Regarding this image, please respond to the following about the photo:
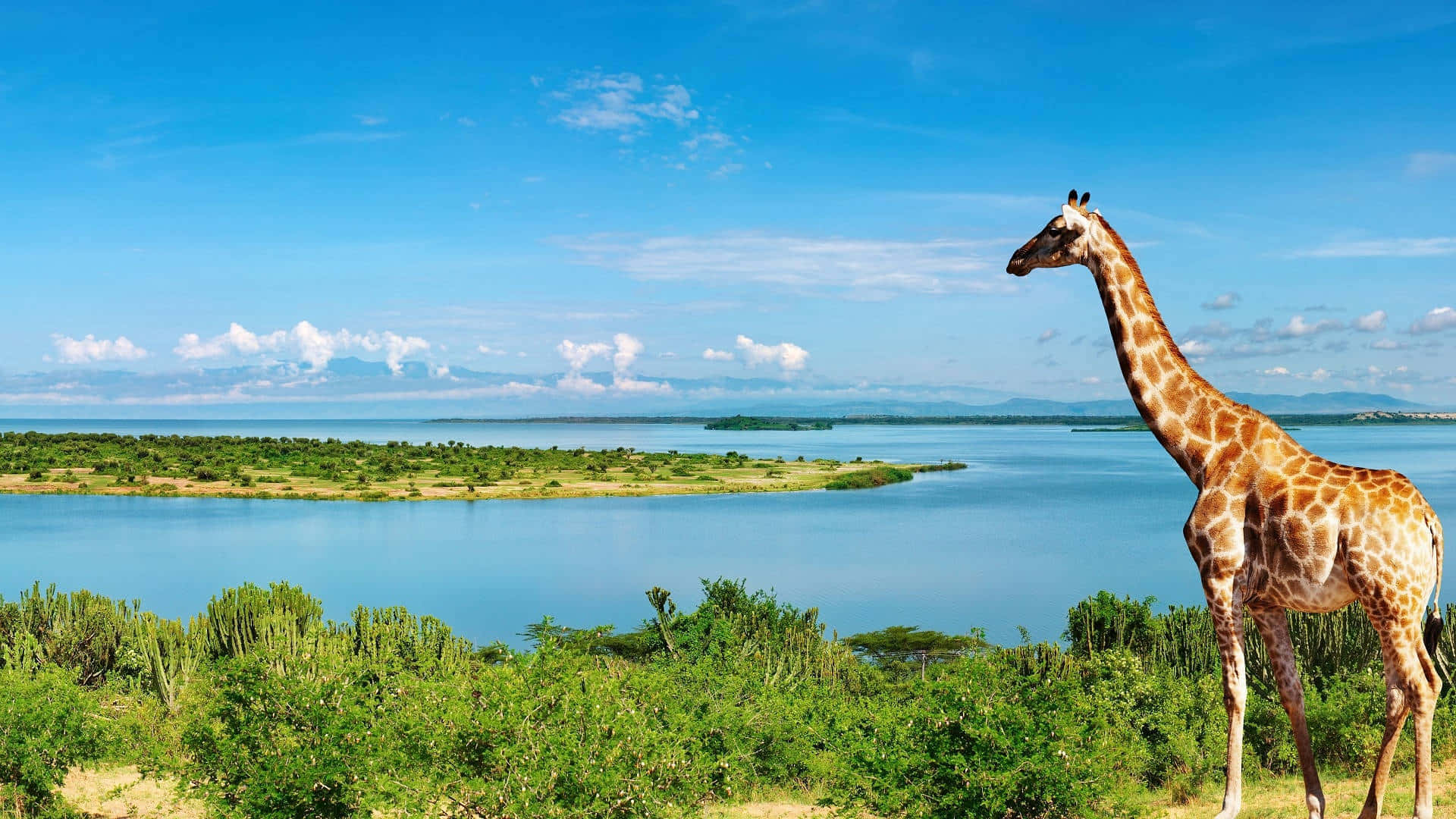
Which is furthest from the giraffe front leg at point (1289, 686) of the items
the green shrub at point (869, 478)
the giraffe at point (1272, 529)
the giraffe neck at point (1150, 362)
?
the green shrub at point (869, 478)

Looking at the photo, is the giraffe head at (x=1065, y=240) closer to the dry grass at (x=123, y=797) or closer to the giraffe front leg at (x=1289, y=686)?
the giraffe front leg at (x=1289, y=686)

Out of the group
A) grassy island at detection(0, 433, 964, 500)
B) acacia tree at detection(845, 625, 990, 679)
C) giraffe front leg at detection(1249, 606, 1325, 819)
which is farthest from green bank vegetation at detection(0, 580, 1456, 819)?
grassy island at detection(0, 433, 964, 500)

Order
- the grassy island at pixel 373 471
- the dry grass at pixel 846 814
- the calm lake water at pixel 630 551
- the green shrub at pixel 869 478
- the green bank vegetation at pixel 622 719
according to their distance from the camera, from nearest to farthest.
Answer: the green bank vegetation at pixel 622 719, the dry grass at pixel 846 814, the calm lake water at pixel 630 551, the grassy island at pixel 373 471, the green shrub at pixel 869 478

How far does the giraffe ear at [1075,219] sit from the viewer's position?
6113mm

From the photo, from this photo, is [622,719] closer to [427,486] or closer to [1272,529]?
[1272,529]

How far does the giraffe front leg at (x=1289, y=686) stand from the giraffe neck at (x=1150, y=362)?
0.86m

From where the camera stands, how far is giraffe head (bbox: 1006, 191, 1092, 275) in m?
6.13

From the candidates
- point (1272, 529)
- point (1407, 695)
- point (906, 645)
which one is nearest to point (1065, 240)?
point (1272, 529)

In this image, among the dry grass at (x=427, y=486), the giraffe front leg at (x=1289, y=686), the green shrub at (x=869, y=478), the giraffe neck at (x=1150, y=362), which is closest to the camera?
the giraffe front leg at (x=1289, y=686)

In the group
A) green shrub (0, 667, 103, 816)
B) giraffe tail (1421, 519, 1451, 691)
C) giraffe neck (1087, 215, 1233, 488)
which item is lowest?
green shrub (0, 667, 103, 816)

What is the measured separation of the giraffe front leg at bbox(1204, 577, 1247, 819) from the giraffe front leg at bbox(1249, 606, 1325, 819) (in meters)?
0.26

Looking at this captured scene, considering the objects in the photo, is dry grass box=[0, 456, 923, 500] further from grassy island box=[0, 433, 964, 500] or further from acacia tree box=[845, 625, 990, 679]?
acacia tree box=[845, 625, 990, 679]

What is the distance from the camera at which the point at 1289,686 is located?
5.81 m

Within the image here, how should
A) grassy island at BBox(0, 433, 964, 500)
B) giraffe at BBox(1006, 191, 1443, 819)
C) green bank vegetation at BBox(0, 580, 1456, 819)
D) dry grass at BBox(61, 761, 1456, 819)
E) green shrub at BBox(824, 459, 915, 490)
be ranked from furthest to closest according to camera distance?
green shrub at BBox(824, 459, 915, 490) < grassy island at BBox(0, 433, 964, 500) < dry grass at BBox(61, 761, 1456, 819) < green bank vegetation at BBox(0, 580, 1456, 819) < giraffe at BBox(1006, 191, 1443, 819)
